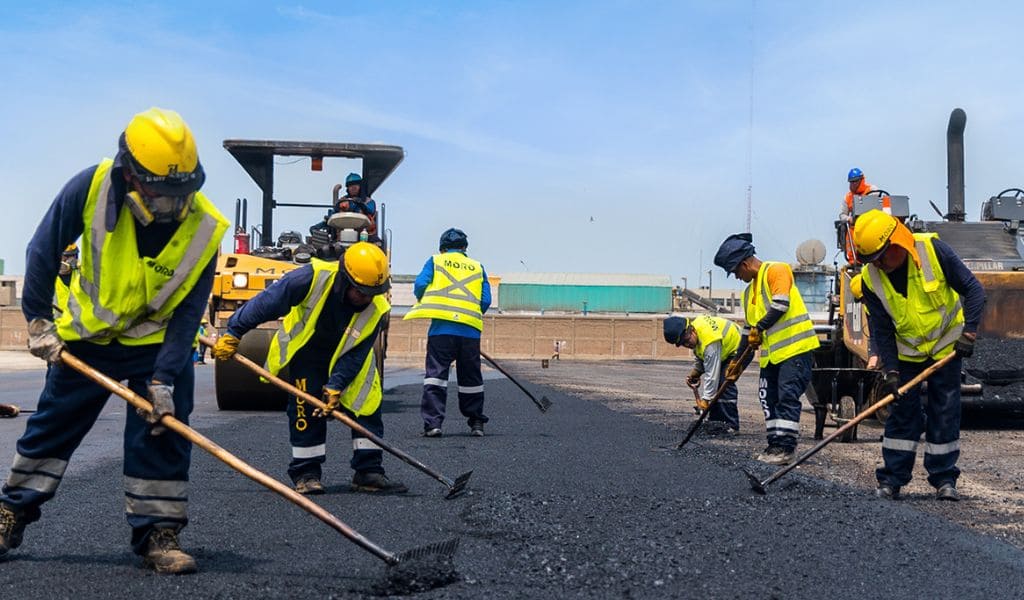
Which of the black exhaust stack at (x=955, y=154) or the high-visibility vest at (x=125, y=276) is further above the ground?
the black exhaust stack at (x=955, y=154)

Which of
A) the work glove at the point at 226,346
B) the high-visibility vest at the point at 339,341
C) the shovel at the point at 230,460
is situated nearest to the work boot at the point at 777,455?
the high-visibility vest at the point at 339,341

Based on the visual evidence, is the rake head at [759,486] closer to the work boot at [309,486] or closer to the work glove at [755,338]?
the work glove at [755,338]

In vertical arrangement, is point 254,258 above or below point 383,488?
above

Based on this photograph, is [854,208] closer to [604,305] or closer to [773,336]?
[773,336]

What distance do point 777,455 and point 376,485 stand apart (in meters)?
2.85

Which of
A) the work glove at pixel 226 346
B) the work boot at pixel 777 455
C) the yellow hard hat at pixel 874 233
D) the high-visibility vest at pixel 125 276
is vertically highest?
the yellow hard hat at pixel 874 233

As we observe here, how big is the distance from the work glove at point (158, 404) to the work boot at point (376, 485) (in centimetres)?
197

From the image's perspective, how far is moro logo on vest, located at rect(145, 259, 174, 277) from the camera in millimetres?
3568

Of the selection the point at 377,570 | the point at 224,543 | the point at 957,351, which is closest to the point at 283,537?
→ the point at 224,543

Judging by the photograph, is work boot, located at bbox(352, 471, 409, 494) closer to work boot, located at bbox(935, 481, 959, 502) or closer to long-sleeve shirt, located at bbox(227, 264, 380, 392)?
long-sleeve shirt, located at bbox(227, 264, 380, 392)

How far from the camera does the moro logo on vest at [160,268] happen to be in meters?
3.57

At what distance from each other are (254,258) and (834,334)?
5.90 m

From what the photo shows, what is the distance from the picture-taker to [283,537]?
4.14 meters

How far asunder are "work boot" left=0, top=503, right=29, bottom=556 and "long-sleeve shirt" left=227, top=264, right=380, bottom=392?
5.63 ft
